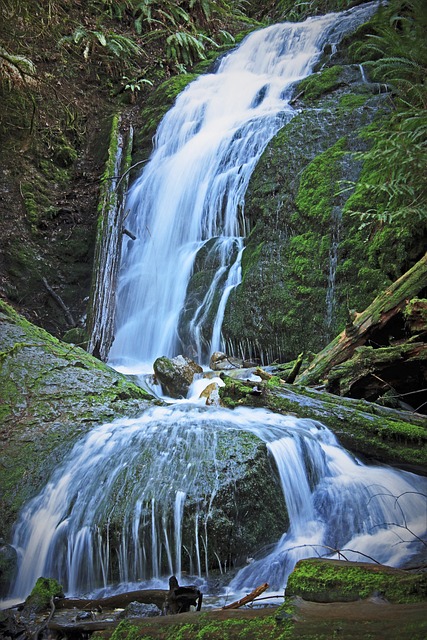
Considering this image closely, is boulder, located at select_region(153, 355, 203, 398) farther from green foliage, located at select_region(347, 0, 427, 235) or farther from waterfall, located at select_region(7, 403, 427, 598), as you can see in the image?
green foliage, located at select_region(347, 0, 427, 235)

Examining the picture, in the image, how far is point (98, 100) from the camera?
13711 mm

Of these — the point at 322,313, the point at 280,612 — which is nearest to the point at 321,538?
the point at 280,612

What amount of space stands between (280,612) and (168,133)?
12.1 metres

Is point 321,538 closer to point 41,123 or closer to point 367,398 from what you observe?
point 367,398

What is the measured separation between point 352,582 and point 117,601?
1.62 m

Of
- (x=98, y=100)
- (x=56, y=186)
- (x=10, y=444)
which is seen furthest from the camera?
(x=98, y=100)

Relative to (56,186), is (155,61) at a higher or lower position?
higher

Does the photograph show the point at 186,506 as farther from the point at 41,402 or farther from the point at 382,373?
the point at 382,373

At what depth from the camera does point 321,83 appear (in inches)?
430

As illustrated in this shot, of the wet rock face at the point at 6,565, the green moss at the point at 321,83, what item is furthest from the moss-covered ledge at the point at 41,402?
the green moss at the point at 321,83

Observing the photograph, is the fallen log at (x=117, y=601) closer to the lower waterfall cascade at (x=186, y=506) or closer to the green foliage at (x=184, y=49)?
the lower waterfall cascade at (x=186, y=506)

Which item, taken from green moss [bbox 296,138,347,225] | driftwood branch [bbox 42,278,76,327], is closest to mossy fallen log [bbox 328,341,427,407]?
green moss [bbox 296,138,347,225]

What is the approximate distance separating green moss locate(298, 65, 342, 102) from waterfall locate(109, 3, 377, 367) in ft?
1.51

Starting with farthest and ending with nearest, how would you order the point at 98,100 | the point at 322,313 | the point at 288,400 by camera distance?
the point at 98,100 → the point at 322,313 → the point at 288,400
